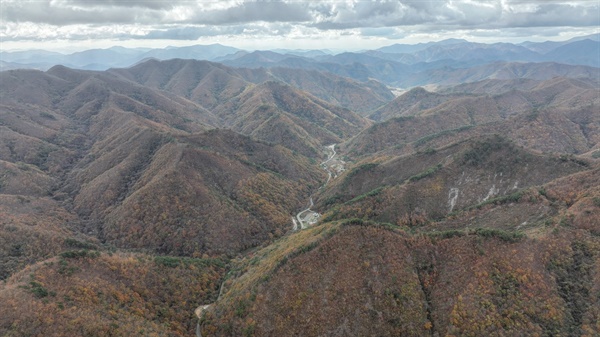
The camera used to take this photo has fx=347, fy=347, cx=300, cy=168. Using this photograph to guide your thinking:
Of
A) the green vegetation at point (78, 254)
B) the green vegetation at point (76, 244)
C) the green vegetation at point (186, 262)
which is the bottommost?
the green vegetation at point (186, 262)

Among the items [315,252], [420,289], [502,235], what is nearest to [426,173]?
[502,235]

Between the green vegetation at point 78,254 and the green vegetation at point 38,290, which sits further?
the green vegetation at point 78,254

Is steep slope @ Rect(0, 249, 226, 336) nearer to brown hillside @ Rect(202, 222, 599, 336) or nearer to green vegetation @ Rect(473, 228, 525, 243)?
brown hillside @ Rect(202, 222, 599, 336)

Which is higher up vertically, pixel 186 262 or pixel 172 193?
pixel 172 193

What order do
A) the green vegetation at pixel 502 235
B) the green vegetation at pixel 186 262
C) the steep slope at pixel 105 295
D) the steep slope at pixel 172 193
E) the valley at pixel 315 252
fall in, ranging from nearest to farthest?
1. the steep slope at pixel 105 295
2. the valley at pixel 315 252
3. the green vegetation at pixel 502 235
4. the green vegetation at pixel 186 262
5. the steep slope at pixel 172 193

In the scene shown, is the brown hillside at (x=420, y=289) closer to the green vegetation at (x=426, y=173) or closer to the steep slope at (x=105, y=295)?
the steep slope at (x=105, y=295)

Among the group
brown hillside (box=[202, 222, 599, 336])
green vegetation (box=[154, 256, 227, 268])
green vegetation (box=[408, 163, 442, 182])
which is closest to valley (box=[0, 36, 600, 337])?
brown hillside (box=[202, 222, 599, 336])

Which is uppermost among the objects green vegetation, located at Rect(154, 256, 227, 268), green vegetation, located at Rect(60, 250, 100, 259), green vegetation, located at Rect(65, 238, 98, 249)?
green vegetation, located at Rect(60, 250, 100, 259)

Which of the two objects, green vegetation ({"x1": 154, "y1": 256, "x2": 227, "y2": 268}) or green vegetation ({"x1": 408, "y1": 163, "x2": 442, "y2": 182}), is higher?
green vegetation ({"x1": 408, "y1": 163, "x2": 442, "y2": 182})

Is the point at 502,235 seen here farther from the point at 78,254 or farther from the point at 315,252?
the point at 78,254

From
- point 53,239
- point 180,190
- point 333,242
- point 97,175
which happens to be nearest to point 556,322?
point 333,242

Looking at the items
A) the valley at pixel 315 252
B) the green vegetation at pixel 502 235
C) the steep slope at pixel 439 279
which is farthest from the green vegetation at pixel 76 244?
the green vegetation at pixel 502 235

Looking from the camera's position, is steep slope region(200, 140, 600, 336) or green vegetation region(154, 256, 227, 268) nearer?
steep slope region(200, 140, 600, 336)
